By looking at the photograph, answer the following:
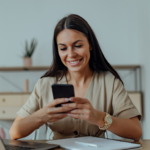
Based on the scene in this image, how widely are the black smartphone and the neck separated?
0.42 meters

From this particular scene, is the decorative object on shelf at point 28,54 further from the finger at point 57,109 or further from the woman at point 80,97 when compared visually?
the finger at point 57,109

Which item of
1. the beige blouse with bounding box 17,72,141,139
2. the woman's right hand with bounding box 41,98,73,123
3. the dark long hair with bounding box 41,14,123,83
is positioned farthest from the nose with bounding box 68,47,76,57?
the woman's right hand with bounding box 41,98,73,123

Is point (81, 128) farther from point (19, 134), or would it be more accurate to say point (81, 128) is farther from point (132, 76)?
point (132, 76)

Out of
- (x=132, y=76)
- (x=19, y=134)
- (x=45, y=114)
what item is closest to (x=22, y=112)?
(x=19, y=134)

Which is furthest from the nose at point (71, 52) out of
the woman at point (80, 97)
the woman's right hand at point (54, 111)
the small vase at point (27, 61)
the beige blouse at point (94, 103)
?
the small vase at point (27, 61)

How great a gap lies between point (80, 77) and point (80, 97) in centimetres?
22

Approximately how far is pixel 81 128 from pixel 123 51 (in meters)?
2.00

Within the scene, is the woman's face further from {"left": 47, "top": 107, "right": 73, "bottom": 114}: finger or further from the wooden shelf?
the wooden shelf

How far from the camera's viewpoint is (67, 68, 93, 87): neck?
1.30 m

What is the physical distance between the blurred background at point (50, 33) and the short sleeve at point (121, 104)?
1.66 meters

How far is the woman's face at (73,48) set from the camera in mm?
1132

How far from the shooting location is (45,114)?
0.98 m

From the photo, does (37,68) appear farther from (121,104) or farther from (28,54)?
(121,104)

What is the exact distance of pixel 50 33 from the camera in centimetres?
304
